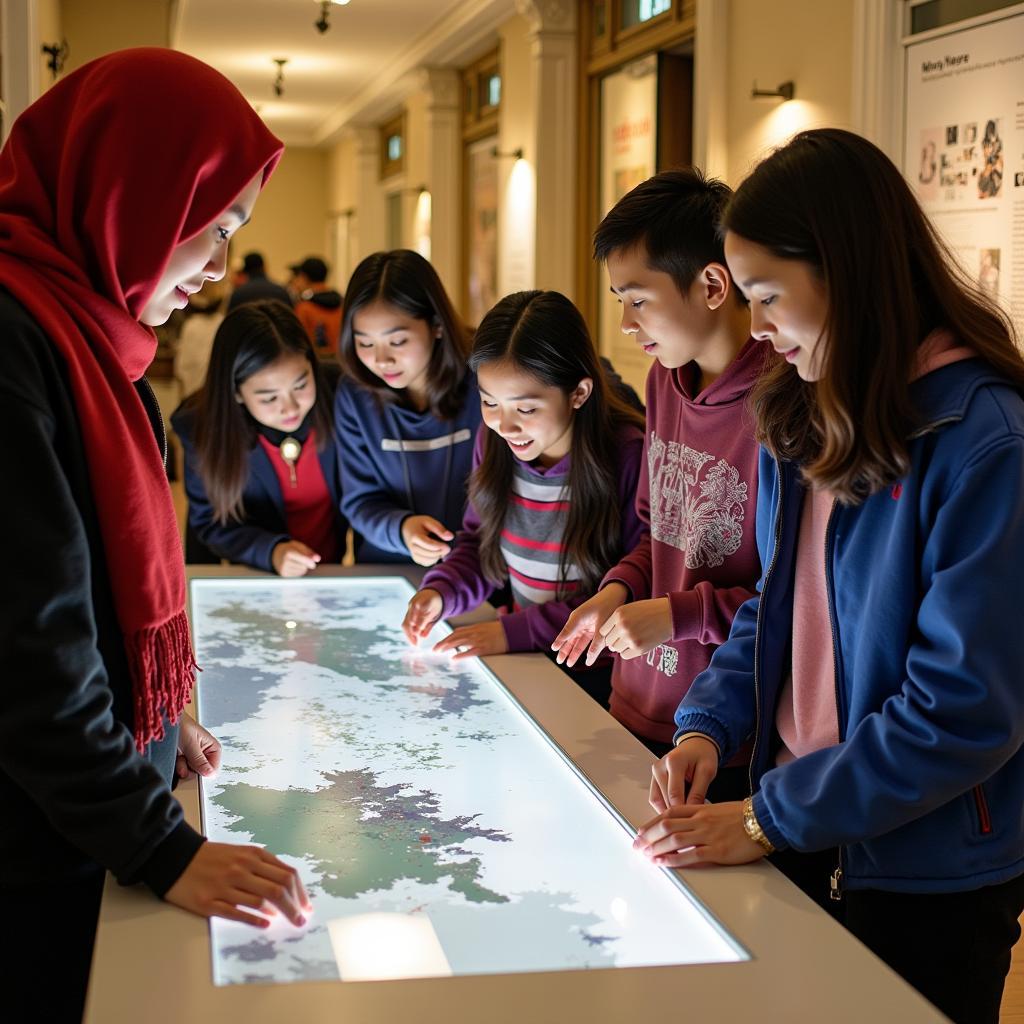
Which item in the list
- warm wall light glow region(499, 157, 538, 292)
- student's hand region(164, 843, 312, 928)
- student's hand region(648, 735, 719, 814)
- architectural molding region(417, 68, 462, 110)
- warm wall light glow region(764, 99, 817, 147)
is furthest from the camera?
architectural molding region(417, 68, 462, 110)

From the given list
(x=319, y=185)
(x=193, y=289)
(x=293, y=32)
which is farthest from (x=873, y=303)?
(x=319, y=185)

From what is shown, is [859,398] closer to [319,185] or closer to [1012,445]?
[1012,445]

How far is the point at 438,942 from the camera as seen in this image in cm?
121

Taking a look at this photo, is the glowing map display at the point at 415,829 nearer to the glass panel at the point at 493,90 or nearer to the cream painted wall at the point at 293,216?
the glass panel at the point at 493,90

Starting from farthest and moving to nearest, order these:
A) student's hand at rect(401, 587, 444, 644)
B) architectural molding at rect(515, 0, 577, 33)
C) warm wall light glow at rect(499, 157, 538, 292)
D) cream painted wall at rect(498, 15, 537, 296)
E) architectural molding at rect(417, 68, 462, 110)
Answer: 1. architectural molding at rect(417, 68, 462, 110)
2. cream painted wall at rect(498, 15, 537, 296)
3. warm wall light glow at rect(499, 157, 538, 292)
4. architectural molding at rect(515, 0, 577, 33)
5. student's hand at rect(401, 587, 444, 644)

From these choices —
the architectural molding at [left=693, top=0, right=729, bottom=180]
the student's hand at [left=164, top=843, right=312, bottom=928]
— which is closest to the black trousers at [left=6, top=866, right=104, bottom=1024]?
the student's hand at [left=164, top=843, right=312, bottom=928]

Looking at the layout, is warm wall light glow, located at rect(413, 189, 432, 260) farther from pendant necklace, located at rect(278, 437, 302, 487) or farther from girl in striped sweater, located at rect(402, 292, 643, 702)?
girl in striped sweater, located at rect(402, 292, 643, 702)

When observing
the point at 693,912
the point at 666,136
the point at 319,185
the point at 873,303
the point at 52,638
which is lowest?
the point at 693,912

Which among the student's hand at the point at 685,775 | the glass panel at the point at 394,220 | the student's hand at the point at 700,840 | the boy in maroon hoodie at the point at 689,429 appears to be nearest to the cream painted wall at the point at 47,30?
the boy in maroon hoodie at the point at 689,429

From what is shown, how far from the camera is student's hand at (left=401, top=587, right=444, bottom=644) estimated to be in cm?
237

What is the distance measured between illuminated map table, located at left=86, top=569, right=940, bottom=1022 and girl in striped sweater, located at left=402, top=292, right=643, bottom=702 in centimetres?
41

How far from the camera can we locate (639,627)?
1.85 metres

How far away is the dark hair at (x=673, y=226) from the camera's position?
6.43ft

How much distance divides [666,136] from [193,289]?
6207 millimetres
